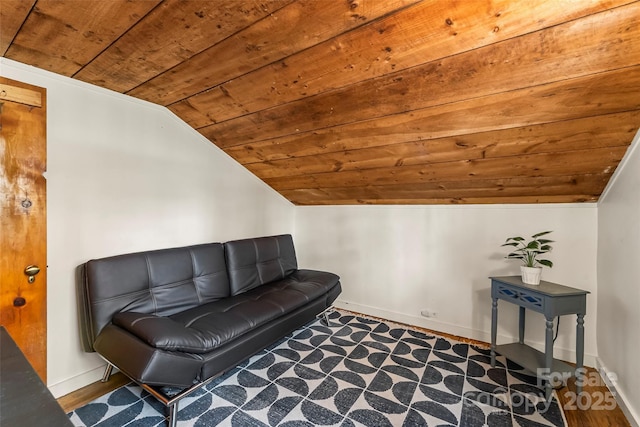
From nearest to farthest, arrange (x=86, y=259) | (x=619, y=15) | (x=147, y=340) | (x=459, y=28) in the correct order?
(x=619, y=15) → (x=459, y=28) → (x=147, y=340) → (x=86, y=259)

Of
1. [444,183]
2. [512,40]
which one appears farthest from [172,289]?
[512,40]

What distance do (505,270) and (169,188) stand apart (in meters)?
2.93

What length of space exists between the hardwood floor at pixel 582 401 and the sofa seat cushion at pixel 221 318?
544mm

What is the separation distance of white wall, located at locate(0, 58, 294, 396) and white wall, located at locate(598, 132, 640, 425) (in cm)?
301

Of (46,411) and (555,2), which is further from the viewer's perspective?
(555,2)

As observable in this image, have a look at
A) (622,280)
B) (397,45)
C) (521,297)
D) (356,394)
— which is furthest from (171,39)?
(622,280)

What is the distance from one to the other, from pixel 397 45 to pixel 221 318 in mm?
1861

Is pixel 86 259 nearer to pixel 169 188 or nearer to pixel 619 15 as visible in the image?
pixel 169 188

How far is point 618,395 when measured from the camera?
5.68 feet

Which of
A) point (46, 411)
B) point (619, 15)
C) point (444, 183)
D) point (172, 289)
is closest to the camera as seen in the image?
point (46, 411)

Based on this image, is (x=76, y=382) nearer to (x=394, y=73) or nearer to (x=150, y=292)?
(x=150, y=292)

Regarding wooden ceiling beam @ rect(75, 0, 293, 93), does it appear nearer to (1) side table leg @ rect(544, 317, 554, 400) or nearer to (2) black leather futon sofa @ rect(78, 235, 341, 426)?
(2) black leather futon sofa @ rect(78, 235, 341, 426)

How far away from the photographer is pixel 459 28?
120 cm

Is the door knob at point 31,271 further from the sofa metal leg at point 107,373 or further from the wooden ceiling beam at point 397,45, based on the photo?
the wooden ceiling beam at point 397,45
